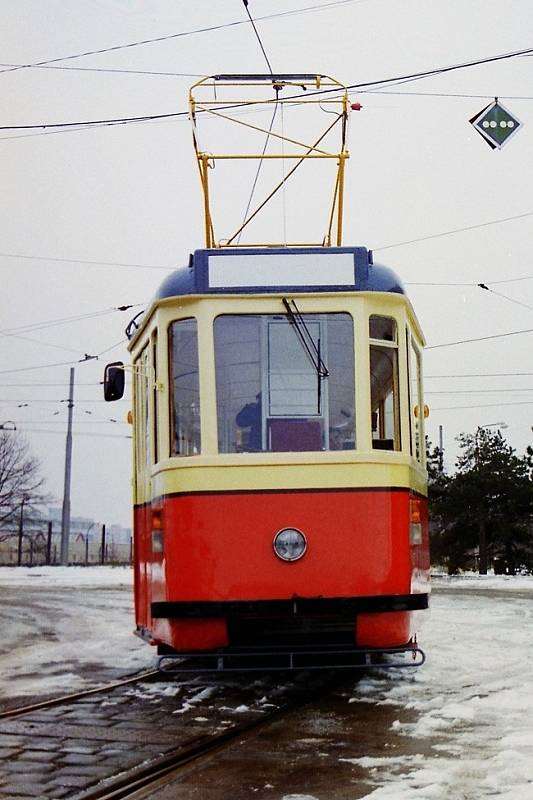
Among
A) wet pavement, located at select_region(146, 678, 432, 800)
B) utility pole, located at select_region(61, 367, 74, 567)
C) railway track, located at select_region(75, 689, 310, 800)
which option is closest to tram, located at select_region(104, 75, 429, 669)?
wet pavement, located at select_region(146, 678, 432, 800)

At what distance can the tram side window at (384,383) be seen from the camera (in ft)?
25.4

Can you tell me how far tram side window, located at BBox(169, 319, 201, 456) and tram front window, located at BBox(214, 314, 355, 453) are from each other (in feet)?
0.62

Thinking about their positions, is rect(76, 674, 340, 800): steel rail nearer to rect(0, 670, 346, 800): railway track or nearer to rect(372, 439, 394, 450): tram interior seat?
rect(0, 670, 346, 800): railway track

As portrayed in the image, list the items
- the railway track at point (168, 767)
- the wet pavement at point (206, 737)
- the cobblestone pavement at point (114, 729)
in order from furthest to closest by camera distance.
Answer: the cobblestone pavement at point (114, 729) → the wet pavement at point (206, 737) → the railway track at point (168, 767)

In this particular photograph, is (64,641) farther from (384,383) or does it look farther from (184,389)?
(384,383)

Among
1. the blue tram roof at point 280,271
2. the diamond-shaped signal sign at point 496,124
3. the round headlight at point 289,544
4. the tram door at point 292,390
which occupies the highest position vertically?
the diamond-shaped signal sign at point 496,124

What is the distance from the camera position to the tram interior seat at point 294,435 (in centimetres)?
751

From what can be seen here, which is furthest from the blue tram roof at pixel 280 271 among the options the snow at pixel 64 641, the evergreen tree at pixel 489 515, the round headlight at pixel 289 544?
the evergreen tree at pixel 489 515

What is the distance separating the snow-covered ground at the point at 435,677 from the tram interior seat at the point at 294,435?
6.10 feet

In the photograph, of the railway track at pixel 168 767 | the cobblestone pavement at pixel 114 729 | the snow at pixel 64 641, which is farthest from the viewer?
the snow at pixel 64 641

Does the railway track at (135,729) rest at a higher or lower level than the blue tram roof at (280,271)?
lower

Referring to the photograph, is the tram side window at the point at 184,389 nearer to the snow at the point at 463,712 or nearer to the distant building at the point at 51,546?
the snow at the point at 463,712

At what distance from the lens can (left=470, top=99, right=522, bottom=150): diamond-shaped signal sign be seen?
12.6m

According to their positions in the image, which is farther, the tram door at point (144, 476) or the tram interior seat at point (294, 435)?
the tram door at point (144, 476)
